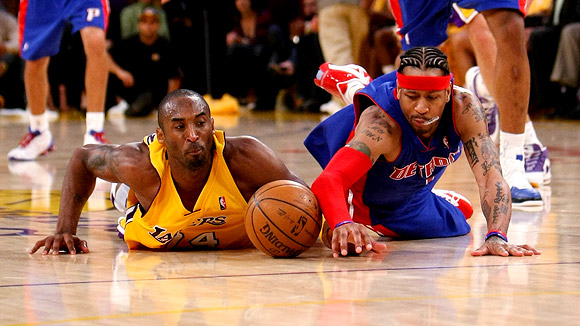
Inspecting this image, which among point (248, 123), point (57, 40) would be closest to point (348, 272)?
point (57, 40)

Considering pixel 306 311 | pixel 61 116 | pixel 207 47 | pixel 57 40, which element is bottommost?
pixel 61 116

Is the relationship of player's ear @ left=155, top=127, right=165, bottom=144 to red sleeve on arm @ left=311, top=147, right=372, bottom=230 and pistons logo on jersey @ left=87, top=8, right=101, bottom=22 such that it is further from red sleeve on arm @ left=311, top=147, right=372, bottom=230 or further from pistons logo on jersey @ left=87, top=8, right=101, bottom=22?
pistons logo on jersey @ left=87, top=8, right=101, bottom=22

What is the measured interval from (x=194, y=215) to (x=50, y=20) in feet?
12.3

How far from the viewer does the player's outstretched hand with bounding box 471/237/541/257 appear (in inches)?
139

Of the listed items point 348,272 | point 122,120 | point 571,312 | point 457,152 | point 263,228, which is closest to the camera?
point 571,312

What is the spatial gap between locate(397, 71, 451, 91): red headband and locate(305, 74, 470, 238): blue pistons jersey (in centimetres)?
17

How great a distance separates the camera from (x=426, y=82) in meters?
3.66

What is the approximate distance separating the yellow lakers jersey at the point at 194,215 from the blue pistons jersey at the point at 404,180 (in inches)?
23.4

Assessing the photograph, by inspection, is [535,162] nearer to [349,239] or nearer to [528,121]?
[528,121]

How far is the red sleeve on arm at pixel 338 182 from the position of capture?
3555 millimetres

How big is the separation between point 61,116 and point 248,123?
387cm

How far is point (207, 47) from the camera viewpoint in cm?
1366

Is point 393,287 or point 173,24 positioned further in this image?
point 173,24

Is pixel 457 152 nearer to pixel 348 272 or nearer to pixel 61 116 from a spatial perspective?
pixel 348 272
